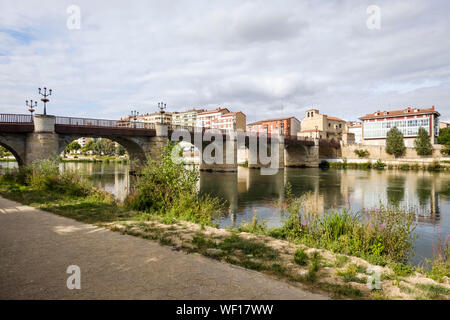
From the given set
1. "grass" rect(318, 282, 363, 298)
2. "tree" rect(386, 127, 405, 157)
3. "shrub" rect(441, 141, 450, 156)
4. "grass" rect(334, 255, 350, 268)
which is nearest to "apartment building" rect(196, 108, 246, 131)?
"tree" rect(386, 127, 405, 157)

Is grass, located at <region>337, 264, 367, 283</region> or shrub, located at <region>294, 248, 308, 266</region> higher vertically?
shrub, located at <region>294, 248, 308, 266</region>

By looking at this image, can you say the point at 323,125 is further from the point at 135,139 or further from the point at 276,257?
the point at 276,257

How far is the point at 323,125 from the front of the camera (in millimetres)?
77188

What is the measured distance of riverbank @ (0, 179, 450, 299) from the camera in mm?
3889

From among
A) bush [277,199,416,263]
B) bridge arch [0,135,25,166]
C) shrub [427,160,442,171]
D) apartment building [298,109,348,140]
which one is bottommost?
bush [277,199,416,263]

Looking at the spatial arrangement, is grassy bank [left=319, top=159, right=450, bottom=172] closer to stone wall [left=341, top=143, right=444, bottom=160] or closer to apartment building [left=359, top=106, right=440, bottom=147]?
stone wall [left=341, top=143, right=444, bottom=160]

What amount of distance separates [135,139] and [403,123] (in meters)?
64.6

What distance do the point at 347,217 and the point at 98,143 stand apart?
99573mm

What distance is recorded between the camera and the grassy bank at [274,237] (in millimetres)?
4184

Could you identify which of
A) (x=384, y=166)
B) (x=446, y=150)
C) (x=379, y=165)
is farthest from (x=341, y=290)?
(x=446, y=150)

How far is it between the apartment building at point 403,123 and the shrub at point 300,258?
238ft

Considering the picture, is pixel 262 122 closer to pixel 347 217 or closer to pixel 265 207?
pixel 265 207

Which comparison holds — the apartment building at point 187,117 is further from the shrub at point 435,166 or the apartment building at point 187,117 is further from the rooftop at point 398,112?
the shrub at point 435,166
